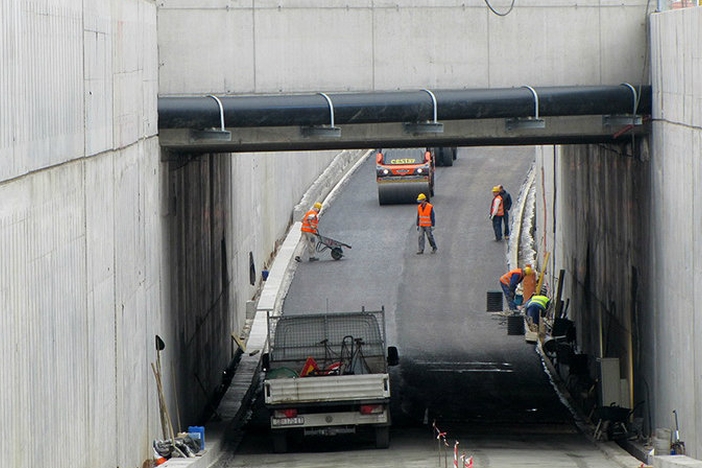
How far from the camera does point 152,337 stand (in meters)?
19.5

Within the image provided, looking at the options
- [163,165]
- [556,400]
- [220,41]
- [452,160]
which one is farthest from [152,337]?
[452,160]

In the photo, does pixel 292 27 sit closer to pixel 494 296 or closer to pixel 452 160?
pixel 494 296

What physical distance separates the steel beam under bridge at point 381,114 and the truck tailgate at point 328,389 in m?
3.68

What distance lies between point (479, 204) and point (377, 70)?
27.8 m

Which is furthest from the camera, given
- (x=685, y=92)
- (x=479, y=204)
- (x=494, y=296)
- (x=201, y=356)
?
(x=479, y=204)

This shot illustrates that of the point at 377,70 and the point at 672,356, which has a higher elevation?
the point at 377,70

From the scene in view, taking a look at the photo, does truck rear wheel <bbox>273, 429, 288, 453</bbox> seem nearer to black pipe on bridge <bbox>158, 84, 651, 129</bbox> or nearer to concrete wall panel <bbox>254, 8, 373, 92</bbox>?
black pipe on bridge <bbox>158, 84, 651, 129</bbox>

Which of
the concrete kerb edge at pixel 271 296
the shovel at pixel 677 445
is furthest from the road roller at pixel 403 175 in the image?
the shovel at pixel 677 445

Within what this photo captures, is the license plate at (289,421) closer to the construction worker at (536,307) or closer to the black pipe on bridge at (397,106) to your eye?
the black pipe on bridge at (397,106)

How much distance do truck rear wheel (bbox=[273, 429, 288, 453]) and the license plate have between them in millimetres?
260

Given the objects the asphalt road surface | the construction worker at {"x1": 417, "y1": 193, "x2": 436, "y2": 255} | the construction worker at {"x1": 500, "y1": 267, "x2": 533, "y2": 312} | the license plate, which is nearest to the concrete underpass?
the license plate

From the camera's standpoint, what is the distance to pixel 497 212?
41688mm

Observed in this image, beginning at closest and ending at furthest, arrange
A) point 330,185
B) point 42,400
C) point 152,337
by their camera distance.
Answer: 1. point 42,400
2. point 152,337
3. point 330,185

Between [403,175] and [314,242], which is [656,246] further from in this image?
[403,175]
